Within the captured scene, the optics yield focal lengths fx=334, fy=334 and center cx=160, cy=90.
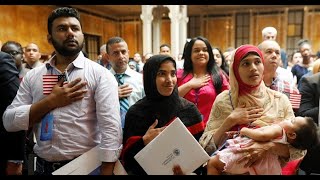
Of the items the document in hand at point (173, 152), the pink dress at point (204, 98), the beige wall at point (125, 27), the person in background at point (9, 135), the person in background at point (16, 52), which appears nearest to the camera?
the document in hand at point (173, 152)

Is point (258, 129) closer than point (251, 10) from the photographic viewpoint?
Yes

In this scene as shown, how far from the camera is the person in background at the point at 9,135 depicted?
8.36ft

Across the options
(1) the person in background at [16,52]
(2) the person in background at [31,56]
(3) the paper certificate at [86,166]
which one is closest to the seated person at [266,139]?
(3) the paper certificate at [86,166]

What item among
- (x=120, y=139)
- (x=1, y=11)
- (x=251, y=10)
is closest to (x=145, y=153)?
(x=120, y=139)

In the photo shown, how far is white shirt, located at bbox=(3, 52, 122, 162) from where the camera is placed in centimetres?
214

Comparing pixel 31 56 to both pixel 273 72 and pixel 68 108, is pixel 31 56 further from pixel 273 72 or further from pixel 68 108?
pixel 273 72

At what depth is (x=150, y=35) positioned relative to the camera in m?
15.5

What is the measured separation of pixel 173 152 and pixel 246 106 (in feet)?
2.12

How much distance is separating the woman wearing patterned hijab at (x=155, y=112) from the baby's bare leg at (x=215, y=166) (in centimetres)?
29

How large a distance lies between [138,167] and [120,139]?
0.26m

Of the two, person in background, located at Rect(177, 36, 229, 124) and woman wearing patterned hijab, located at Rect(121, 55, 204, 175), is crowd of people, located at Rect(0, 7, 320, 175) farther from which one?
person in background, located at Rect(177, 36, 229, 124)

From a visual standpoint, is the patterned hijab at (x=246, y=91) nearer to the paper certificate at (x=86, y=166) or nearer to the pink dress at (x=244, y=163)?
the pink dress at (x=244, y=163)

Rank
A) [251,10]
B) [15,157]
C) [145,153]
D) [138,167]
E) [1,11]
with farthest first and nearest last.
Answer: [251,10], [1,11], [15,157], [138,167], [145,153]
